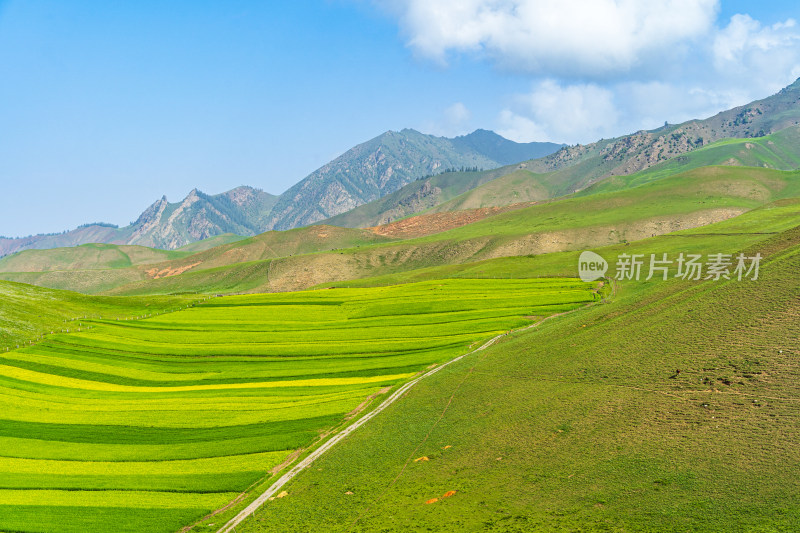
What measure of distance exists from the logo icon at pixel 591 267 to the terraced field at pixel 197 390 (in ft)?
27.9

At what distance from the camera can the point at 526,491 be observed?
36406mm

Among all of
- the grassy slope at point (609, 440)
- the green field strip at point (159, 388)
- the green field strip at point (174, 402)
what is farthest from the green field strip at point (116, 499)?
the green field strip at point (159, 388)

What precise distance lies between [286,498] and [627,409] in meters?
28.8

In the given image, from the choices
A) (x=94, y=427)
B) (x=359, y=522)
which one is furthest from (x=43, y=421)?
(x=359, y=522)

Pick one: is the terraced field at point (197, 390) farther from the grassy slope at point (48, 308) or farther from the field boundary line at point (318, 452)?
the grassy slope at point (48, 308)

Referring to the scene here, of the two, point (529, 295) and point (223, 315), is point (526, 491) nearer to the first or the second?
point (529, 295)

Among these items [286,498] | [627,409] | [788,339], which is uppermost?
[788,339]

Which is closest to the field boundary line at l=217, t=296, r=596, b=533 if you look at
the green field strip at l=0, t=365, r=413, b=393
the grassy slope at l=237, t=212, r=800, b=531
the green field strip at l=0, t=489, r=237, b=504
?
the grassy slope at l=237, t=212, r=800, b=531

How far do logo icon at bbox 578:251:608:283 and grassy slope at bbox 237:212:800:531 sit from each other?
7895 centimetres

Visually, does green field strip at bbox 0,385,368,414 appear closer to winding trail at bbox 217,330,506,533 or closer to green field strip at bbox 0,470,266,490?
winding trail at bbox 217,330,506,533

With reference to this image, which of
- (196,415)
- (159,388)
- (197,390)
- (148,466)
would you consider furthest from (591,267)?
(148,466)

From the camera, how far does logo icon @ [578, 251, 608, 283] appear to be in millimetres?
143250

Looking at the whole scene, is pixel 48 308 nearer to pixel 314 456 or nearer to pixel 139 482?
pixel 139 482

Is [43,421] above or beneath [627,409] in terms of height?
beneath
